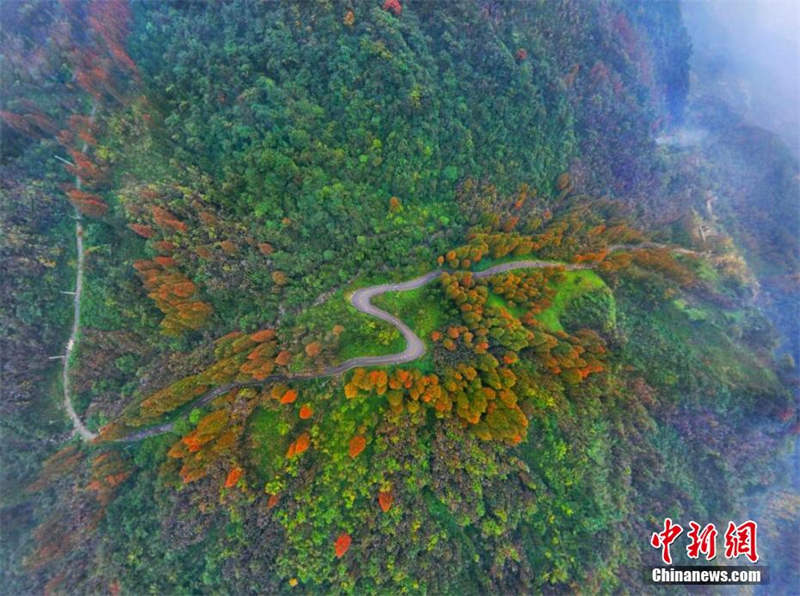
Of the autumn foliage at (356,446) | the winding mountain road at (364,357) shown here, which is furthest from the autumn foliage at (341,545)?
the winding mountain road at (364,357)

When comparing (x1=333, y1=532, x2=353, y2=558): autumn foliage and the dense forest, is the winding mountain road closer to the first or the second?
the dense forest

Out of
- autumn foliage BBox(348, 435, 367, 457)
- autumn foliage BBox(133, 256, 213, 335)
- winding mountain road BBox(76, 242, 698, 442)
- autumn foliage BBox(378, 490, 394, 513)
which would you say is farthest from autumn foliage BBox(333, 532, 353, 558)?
autumn foliage BBox(133, 256, 213, 335)

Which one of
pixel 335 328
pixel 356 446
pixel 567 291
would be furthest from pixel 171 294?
pixel 567 291

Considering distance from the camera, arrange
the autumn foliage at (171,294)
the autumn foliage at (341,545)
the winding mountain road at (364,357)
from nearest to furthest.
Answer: the autumn foliage at (341,545), the winding mountain road at (364,357), the autumn foliage at (171,294)

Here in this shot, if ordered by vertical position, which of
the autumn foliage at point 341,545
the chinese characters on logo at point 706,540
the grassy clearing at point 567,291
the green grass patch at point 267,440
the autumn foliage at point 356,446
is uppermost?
the grassy clearing at point 567,291

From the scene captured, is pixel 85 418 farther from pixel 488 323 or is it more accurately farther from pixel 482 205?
pixel 482 205

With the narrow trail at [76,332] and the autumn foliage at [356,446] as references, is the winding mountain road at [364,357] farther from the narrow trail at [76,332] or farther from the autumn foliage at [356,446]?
the autumn foliage at [356,446]
